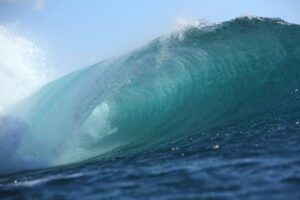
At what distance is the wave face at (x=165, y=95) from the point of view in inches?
487

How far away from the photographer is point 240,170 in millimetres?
5898

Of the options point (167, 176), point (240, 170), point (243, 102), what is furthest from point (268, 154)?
point (243, 102)

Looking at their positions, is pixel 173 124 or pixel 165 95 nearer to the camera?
pixel 173 124

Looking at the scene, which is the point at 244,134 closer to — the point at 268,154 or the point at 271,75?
the point at 268,154

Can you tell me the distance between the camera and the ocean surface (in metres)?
5.87

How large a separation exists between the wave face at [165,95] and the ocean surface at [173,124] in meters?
0.04

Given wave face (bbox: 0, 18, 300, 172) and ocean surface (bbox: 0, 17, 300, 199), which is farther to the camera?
wave face (bbox: 0, 18, 300, 172)

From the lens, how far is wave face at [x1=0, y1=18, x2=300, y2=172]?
12367 millimetres

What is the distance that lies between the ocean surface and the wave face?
41 mm

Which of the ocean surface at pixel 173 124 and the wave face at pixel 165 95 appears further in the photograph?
the wave face at pixel 165 95

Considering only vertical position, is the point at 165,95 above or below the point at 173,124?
above

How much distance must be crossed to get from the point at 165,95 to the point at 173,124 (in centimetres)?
283

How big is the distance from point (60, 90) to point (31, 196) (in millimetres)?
12262

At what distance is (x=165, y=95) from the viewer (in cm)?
1577
